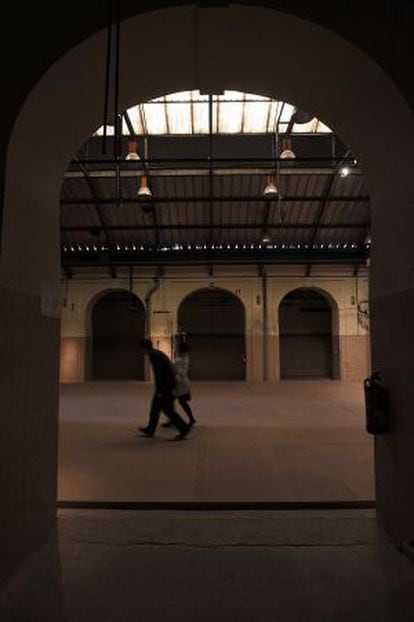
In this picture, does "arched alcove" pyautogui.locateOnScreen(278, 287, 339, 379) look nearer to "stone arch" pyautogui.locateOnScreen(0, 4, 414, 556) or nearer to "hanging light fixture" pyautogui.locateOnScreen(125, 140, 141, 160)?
"hanging light fixture" pyautogui.locateOnScreen(125, 140, 141, 160)

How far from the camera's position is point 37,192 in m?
3.20

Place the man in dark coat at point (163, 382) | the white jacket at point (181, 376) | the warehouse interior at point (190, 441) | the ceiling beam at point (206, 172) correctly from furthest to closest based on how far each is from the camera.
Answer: the ceiling beam at point (206, 172), the white jacket at point (181, 376), the man in dark coat at point (163, 382), the warehouse interior at point (190, 441)

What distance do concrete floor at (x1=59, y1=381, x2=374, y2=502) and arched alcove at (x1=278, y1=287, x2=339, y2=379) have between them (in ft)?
31.6

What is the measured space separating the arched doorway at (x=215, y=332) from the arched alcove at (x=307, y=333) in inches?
78.4

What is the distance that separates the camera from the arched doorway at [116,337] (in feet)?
65.7

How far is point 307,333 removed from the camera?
20141mm

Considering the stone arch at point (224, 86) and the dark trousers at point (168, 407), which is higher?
the stone arch at point (224, 86)

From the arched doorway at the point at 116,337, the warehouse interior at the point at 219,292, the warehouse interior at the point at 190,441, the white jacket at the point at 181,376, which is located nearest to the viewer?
the warehouse interior at the point at 190,441

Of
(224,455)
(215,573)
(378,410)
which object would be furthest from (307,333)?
(215,573)

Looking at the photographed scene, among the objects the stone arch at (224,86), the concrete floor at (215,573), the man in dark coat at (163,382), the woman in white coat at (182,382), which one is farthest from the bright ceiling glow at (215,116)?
the concrete floor at (215,573)

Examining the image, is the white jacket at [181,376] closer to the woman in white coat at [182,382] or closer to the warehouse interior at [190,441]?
the woman in white coat at [182,382]

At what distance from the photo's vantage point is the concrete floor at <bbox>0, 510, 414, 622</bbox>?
7.73ft

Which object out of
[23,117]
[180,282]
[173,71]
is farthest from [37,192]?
[180,282]

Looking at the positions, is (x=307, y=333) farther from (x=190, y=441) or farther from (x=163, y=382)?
(x=163, y=382)
